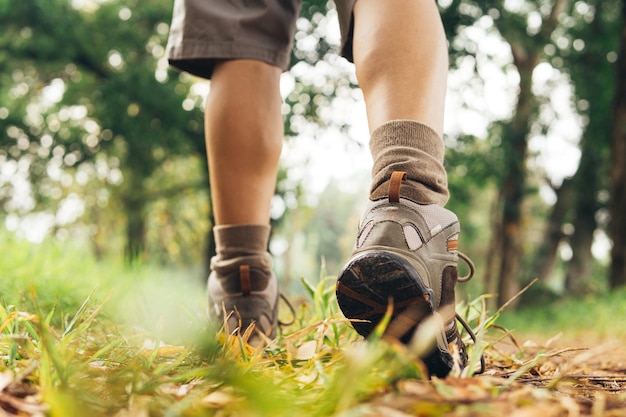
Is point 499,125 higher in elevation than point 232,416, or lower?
higher

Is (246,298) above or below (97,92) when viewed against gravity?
below

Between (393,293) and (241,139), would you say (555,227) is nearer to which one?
(241,139)

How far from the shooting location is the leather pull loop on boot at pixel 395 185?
107 centimetres

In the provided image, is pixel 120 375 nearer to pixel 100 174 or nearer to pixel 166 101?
pixel 166 101

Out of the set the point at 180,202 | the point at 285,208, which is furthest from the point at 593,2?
the point at 180,202

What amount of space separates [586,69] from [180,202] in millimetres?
10978

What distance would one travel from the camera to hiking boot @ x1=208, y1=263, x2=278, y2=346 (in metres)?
1.55

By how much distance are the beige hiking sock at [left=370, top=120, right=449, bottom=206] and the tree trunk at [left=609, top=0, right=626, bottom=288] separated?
7647mm

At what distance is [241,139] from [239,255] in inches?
12.0

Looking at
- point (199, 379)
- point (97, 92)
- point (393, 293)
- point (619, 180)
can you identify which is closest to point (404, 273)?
point (393, 293)

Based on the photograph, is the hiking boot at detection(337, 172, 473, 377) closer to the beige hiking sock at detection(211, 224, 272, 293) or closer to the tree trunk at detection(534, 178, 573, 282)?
the beige hiking sock at detection(211, 224, 272, 293)

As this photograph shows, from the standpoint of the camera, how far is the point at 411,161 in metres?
1.10

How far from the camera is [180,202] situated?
17469mm

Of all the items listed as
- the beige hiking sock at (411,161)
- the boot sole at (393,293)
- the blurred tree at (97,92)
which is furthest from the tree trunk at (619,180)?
the boot sole at (393,293)
